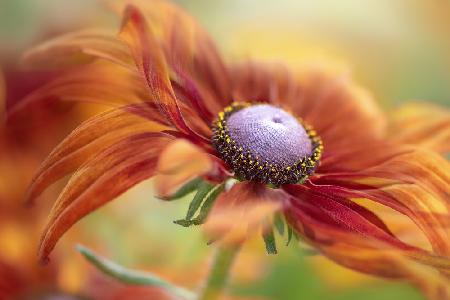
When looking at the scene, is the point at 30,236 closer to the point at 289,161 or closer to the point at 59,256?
the point at 59,256

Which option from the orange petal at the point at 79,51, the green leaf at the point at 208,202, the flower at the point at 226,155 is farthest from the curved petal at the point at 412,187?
the orange petal at the point at 79,51

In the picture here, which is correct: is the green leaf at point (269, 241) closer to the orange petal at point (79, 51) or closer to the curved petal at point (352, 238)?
the curved petal at point (352, 238)

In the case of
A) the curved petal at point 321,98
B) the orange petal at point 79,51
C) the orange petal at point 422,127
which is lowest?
the curved petal at point 321,98

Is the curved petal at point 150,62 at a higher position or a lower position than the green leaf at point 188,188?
higher

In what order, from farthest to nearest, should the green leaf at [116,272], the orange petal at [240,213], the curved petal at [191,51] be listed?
1. the curved petal at [191,51]
2. the green leaf at [116,272]
3. the orange petal at [240,213]

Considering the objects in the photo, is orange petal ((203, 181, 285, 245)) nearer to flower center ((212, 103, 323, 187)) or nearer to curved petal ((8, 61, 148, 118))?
flower center ((212, 103, 323, 187))

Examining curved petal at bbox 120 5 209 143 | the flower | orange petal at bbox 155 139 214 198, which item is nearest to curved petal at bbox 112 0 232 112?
the flower

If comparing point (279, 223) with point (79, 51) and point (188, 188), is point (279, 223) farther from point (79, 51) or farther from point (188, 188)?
point (79, 51)
